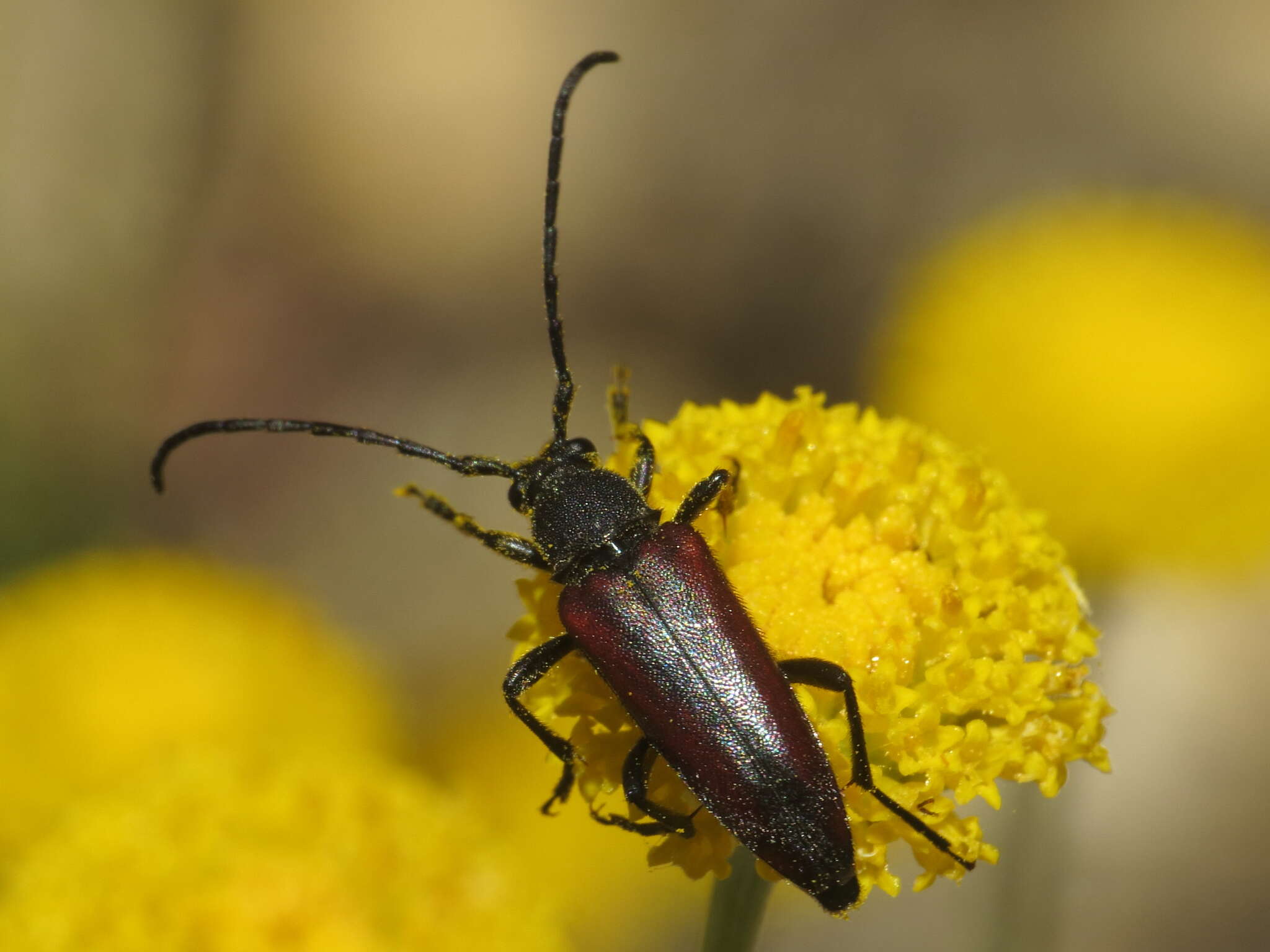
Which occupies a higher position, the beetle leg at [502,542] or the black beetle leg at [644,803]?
the beetle leg at [502,542]

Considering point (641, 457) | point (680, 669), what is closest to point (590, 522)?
point (641, 457)

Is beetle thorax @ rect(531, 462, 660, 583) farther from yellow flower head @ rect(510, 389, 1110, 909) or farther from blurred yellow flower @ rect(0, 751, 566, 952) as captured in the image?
blurred yellow flower @ rect(0, 751, 566, 952)

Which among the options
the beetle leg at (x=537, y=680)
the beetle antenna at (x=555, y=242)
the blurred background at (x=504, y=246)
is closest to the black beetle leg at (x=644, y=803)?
the beetle leg at (x=537, y=680)

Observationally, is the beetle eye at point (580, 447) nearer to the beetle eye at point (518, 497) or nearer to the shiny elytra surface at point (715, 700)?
the beetle eye at point (518, 497)

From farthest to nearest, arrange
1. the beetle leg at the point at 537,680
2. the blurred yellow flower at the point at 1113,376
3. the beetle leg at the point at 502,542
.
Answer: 1. the blurred yellow flower at the point at 1113,376
2. the beetle leg at the point at 502,542
3. the beetle leg at the point at 537,680

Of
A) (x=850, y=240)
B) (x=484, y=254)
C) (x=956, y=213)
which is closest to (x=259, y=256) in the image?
(x=484, y=254)

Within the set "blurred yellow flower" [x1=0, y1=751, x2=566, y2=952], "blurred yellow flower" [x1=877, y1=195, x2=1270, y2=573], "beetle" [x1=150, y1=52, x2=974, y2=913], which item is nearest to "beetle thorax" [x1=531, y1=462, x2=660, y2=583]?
"beetle" [x1=150, y1=52, x2=974, y2=913]
